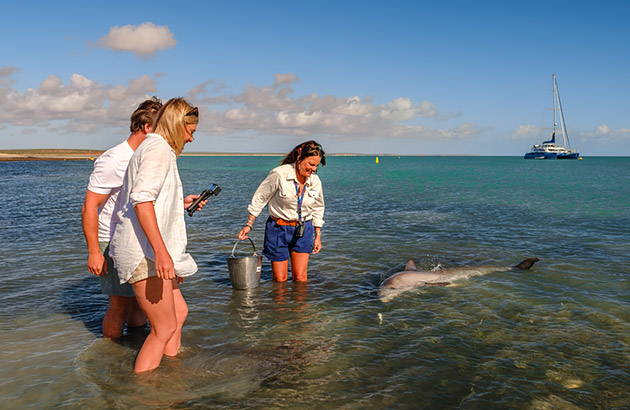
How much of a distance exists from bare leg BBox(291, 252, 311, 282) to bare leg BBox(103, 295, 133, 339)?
2.96 m

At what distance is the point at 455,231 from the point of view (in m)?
15.2

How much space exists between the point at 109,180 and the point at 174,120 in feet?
3.60

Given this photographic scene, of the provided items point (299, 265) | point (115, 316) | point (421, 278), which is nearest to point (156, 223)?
point (115, 316)

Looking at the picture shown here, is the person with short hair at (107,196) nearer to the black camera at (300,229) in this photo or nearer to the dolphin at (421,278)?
the black camera at (300,229)

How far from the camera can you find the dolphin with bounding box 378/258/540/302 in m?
7.80

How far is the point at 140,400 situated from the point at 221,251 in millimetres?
7657

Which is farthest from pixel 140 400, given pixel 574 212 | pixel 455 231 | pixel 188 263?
pixel 574 212

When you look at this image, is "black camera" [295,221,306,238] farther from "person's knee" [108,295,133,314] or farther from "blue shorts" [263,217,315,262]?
"person's knee" [108,295,133,314]

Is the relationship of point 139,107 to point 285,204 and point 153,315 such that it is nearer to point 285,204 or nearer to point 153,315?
point 153,315

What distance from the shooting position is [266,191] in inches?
277

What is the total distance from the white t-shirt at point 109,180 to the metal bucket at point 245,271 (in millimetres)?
3180

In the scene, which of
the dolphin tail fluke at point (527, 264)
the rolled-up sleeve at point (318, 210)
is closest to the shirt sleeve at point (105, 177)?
the rolled-up sleeve at point (318, 210)

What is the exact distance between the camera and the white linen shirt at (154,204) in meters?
3.36

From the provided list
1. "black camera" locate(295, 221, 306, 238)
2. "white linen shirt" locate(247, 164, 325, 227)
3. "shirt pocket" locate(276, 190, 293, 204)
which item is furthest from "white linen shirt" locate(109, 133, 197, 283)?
"black camera" locate(295, 221, 306, 238)
